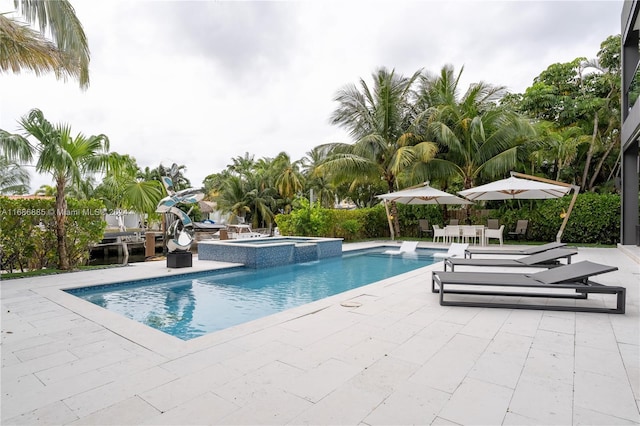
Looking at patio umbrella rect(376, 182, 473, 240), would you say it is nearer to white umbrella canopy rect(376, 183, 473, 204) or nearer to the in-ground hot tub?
white umbrella canopy rect(376, 183, 473, 204)

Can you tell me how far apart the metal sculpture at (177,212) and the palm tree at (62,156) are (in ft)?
4.83

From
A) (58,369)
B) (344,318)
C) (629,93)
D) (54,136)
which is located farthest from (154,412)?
(629,93)

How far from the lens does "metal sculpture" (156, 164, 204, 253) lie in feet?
31.1

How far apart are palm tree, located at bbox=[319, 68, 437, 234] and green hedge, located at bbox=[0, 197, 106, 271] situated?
989cm

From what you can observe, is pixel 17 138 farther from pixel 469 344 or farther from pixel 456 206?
pixel 456 206

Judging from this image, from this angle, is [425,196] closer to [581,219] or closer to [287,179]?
[581,219]

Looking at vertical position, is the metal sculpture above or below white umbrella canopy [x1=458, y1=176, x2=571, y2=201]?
below

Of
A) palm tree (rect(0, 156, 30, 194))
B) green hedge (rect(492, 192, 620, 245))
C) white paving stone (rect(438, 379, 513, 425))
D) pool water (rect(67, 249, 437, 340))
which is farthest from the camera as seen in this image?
palm tree (rect(0, 156, 30, 194))

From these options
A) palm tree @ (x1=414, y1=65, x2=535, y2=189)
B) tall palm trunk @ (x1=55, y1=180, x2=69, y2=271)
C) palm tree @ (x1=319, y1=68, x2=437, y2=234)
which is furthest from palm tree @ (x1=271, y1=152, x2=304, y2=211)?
tall palm trunk @ (x1=55, y1=180, x2=69, y2=271)

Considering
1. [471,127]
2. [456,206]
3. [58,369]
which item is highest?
[471,127]

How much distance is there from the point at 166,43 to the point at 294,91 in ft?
24.8

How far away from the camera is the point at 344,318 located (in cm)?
472

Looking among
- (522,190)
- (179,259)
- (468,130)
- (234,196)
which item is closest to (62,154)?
(179,259)

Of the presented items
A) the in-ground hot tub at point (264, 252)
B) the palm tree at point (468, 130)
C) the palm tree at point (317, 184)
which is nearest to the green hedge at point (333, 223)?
the in-ground hot tub at point (264, 252)
